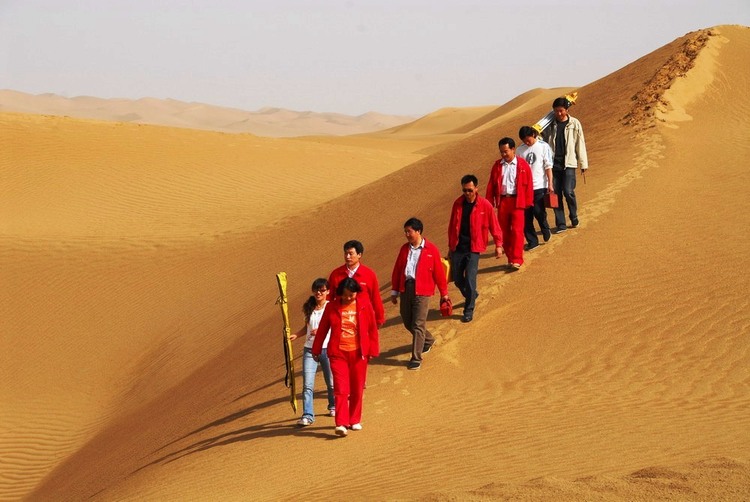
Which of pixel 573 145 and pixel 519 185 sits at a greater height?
pixel 573 145

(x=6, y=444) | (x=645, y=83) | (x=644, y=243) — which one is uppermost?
(x=645, y=83)

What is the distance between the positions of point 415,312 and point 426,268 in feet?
1.65

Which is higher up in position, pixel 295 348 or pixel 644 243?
pixel 644 243

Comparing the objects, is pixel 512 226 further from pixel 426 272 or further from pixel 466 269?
pixel 426 272

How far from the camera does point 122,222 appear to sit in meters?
26.2

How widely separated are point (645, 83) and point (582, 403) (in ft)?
45.8

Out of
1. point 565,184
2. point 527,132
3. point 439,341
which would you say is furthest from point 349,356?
point 565,184

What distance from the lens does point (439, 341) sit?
11.3m

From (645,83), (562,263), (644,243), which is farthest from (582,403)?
(645,83)

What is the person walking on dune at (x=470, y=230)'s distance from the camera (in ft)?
35.2

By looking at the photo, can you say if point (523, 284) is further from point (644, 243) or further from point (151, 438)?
point (151, 438)

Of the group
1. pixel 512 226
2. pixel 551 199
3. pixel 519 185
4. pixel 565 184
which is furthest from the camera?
pixel 565 184

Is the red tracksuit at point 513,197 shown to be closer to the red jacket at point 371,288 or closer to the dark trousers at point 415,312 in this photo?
the dark trousers at point 415,312

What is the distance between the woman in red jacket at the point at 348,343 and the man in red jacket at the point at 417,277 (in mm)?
1336
